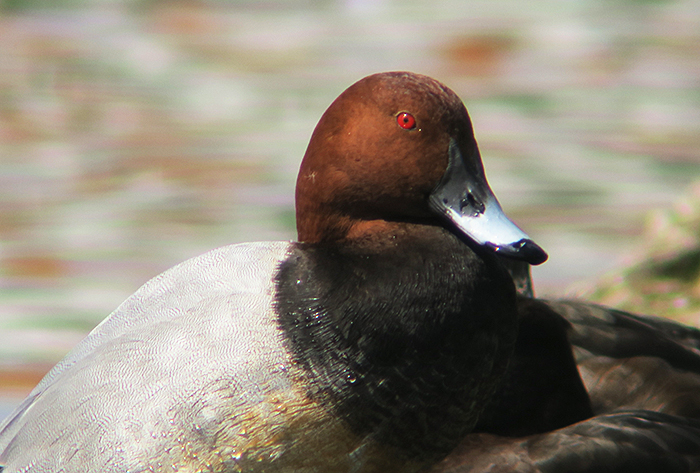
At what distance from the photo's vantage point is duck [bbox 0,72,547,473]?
1.63 metres

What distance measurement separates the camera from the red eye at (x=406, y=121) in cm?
170

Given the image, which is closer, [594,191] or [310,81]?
[594,191]

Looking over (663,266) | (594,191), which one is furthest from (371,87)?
(594,191)

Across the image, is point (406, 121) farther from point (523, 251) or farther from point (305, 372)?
point (305, 372)

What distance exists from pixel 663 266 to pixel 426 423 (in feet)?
5.47

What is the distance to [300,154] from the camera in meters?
5.15

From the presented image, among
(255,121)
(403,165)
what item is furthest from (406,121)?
(255,121)

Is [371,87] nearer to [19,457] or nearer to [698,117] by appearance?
[19,457]

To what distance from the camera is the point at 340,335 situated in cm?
165

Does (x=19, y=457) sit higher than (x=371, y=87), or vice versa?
(x=371, y=87)

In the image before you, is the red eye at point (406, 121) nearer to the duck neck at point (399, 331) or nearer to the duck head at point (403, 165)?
the duck head at point (403, 165)

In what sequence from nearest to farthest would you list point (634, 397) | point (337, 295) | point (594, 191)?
point (337, 295) → point (634, 397) → point (594, 191)

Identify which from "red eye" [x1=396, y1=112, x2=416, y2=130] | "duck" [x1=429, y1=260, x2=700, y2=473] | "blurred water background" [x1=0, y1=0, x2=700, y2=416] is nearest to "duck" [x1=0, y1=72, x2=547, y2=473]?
"red eye" [x1=396, y1=112, x2=416, y2=130]

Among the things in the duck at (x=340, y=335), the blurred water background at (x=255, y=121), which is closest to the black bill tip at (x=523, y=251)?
the duck at (x=340, y=335)
